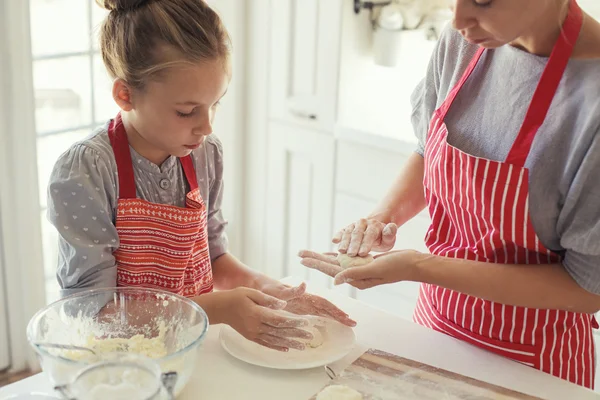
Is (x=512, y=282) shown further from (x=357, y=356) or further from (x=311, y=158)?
(x=311, y=158)

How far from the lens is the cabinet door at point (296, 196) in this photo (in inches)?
108

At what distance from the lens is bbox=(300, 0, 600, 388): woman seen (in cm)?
118

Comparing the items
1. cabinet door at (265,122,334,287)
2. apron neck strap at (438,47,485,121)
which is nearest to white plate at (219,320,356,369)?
apron neck strap at (438,47,485,121)

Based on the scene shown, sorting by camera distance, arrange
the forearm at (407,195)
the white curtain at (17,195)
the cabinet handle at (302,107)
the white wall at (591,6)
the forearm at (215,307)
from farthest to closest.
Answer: the cabinet handle at (302,107), the white curtain at (17,195), the white wall at (591,6), the forearm at (407,195), the forearm at (215,307)

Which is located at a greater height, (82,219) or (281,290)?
(82,219)

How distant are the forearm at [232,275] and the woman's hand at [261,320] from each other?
0.16 meters

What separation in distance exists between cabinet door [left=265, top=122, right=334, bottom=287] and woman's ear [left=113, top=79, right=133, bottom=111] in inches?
57.1

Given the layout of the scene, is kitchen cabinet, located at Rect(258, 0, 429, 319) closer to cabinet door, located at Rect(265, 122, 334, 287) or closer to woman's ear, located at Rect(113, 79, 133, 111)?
cabinet door, located at Rect(265, 122, 334, 287)

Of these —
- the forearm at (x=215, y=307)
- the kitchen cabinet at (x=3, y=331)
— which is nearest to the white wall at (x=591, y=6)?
the forearm at (x=215, y=307)

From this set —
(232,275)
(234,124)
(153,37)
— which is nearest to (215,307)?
(232,275)

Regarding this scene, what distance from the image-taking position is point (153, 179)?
4.38 ft

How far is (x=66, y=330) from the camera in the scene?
1125mm

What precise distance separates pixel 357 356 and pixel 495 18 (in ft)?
1.96

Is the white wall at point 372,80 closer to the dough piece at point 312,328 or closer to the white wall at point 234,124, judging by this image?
the white wall at point 234,124
